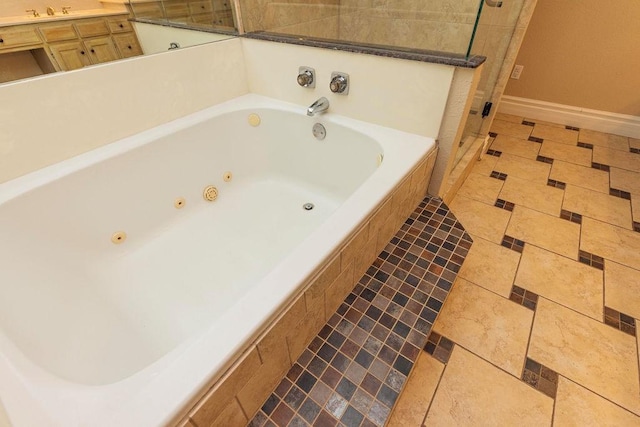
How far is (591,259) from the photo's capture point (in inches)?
51.6

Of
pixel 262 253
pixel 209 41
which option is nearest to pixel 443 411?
pixel 262 253

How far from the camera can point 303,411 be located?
720 millimetres

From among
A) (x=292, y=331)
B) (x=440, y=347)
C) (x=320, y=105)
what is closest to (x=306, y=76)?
Answer: (x=320, y=105)

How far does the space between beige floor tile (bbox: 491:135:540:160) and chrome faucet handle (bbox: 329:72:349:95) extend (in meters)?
1.36

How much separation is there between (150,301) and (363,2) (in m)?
2.09

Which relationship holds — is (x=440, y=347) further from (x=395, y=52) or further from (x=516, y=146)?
(x=516, y=146)

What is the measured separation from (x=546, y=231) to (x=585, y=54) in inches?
59.3

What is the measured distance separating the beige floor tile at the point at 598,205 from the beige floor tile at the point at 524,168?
16 centimetres

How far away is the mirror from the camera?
0.98m

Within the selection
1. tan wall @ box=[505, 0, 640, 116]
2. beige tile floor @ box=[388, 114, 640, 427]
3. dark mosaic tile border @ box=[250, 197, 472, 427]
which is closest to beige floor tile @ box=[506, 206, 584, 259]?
beige tile floor @ box=[388, 114, 640, 427]

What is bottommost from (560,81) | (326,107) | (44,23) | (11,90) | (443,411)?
(443,411)

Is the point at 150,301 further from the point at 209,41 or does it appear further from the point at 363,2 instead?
the point at 363,2

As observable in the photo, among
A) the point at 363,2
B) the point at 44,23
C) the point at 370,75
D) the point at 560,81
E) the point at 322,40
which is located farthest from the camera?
the point at 560,81

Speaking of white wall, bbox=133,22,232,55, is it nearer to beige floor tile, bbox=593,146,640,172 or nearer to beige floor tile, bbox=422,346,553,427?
beige floor tile, bbox=422,346,553,427
